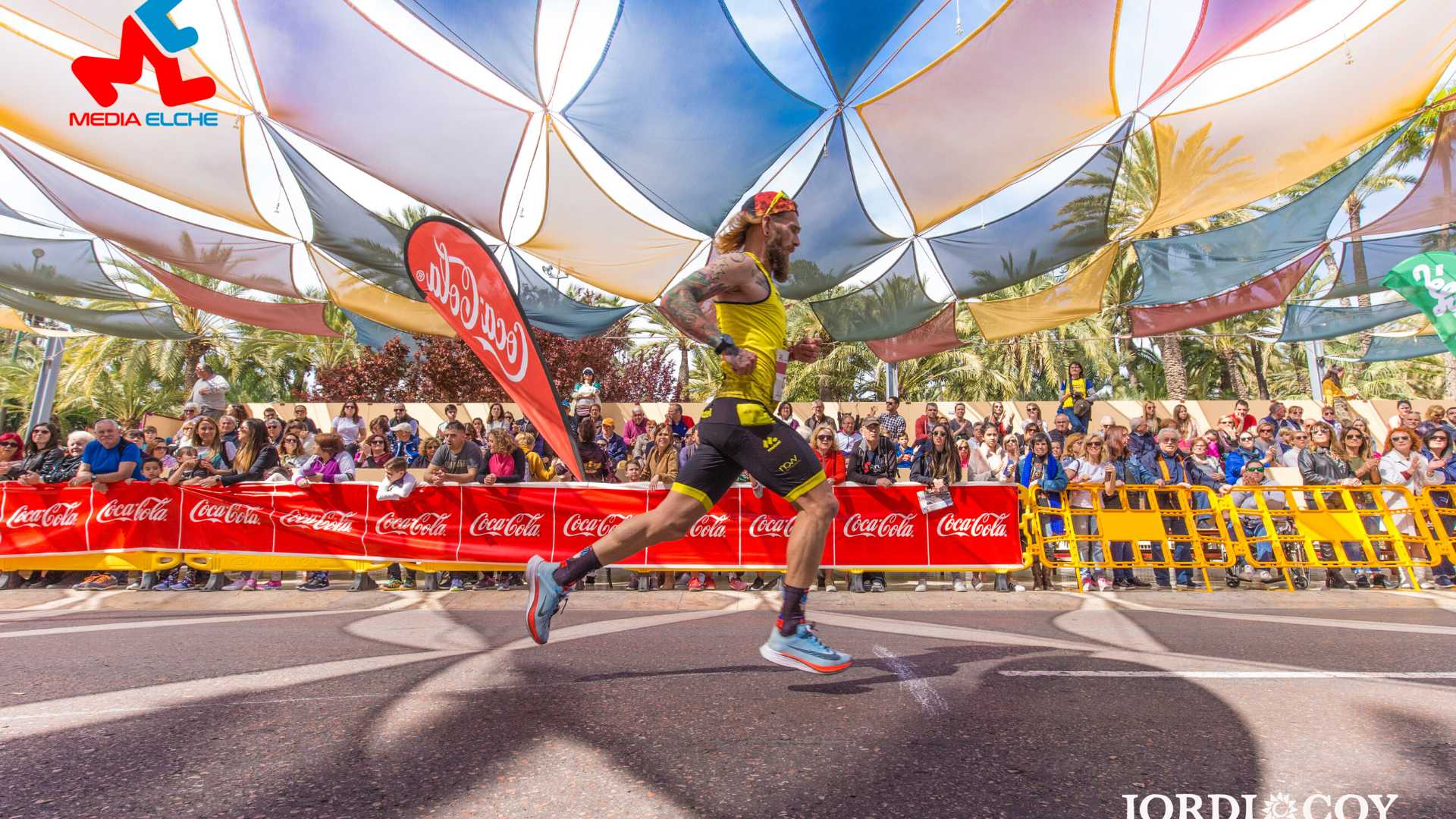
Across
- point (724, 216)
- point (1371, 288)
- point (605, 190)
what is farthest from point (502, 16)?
point (1371, 288)

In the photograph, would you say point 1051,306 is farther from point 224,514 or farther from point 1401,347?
point 224,514

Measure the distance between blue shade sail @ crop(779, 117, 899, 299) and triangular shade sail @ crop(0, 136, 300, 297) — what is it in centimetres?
922

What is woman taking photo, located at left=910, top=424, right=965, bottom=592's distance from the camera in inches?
322

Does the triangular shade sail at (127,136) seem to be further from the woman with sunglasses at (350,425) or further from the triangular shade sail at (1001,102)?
the triangular shade sail at (1001,102)

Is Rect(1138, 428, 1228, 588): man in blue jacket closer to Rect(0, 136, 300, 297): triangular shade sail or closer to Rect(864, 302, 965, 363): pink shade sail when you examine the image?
Rect(864, 302, 965, 363): pink shade sail

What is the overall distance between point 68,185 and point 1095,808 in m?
16.3

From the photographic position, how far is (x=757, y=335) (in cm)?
347

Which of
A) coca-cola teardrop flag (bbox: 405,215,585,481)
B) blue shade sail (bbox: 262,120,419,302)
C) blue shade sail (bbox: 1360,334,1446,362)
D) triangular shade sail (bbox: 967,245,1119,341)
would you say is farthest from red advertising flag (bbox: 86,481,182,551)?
blue shade sail (bbox: 1360,334,1446,362)

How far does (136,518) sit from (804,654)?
8.13 m

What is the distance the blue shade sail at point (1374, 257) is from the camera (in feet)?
39.8

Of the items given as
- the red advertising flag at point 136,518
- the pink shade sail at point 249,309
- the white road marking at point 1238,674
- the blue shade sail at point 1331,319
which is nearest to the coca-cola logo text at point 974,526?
the white road marking at point 1238,674

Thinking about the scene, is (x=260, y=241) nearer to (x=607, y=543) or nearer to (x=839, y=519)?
(x=839, y=519)

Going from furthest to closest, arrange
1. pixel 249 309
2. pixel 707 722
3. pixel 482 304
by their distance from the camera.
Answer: pixel 249 309 < pixel 482 304 < pixel 707 722

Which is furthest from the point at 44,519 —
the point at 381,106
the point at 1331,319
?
the point at 1331,319
